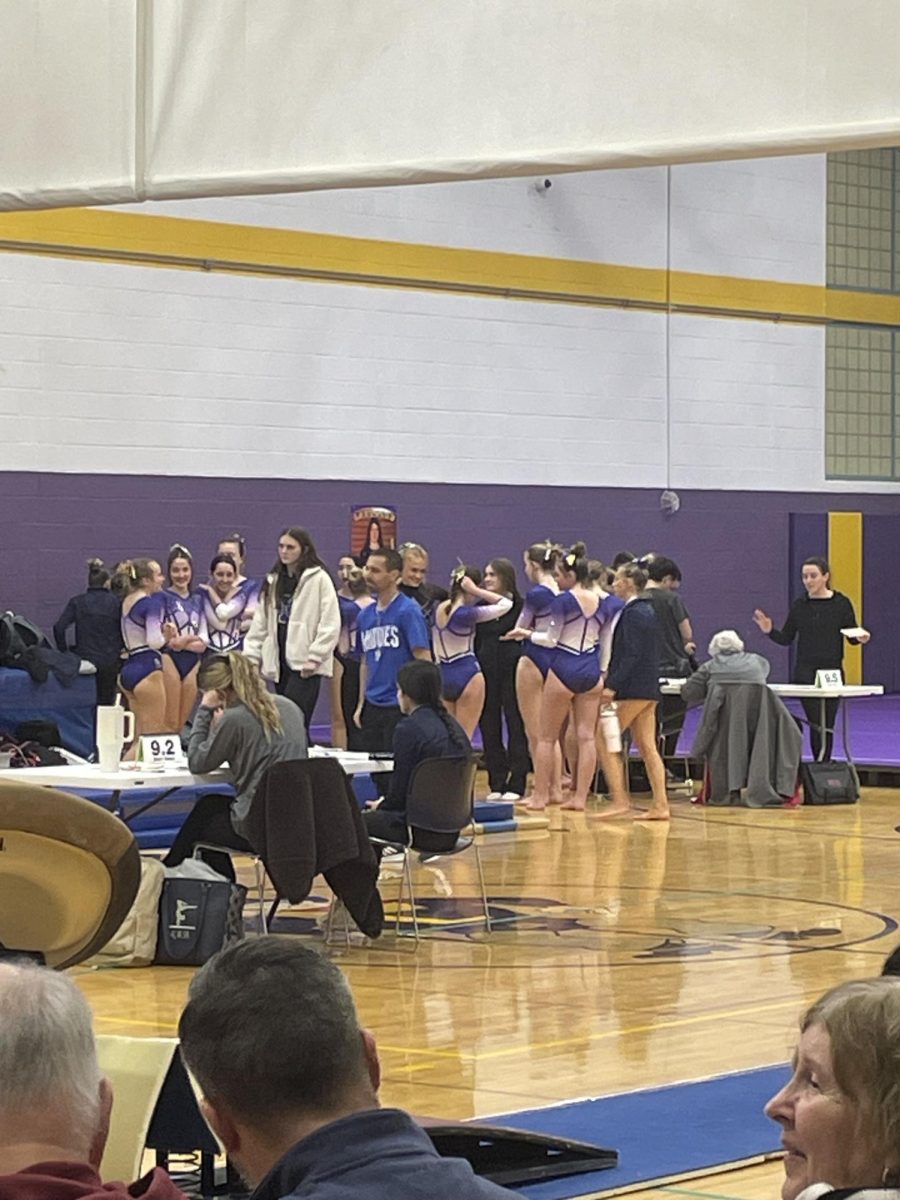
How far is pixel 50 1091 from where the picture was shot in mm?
2379

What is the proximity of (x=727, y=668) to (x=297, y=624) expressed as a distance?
3.31 metres

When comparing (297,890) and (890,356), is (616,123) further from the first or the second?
(890,356)

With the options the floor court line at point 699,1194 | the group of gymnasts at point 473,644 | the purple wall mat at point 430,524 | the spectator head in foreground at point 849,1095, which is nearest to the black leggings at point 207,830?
the group of gymnasts at point 473,644

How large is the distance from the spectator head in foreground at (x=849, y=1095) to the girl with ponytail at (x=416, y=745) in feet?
23.1

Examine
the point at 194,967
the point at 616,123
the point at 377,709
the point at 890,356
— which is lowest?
the point at 194,967

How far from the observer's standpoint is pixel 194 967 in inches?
352

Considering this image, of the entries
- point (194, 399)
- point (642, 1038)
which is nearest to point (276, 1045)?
point (642, 1038)

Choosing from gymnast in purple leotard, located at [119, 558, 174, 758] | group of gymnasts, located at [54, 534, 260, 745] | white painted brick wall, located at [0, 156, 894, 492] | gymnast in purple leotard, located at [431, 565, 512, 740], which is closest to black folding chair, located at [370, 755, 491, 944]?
gymnast in purple leotard, located at [431, 565, 512, 740]

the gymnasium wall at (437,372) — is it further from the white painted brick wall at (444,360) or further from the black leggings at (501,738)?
the black leggings at (501,738)

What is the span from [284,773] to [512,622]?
7178mm

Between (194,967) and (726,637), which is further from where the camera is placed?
(726,637)

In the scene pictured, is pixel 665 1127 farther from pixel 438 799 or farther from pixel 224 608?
pixel 224 608

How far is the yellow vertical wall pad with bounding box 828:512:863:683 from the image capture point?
23391 mm

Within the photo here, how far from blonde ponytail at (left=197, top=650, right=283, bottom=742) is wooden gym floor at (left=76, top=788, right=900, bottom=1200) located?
3.26 feet
